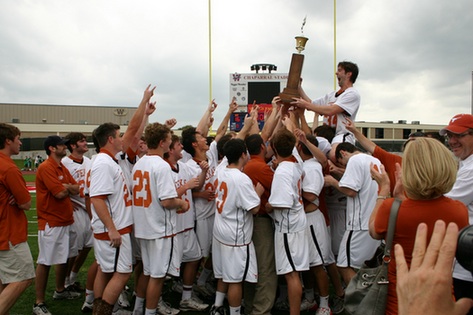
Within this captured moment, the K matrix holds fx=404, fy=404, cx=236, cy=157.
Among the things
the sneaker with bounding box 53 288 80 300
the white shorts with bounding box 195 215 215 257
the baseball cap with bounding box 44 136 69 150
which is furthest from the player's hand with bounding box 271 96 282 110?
the sneaker with bounding box 53 288 80 300

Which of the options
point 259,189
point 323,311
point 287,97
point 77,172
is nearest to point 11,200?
point 77,172

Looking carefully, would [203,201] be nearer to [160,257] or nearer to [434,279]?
[160,257]

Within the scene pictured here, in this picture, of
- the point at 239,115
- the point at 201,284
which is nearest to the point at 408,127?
the point at 239,115

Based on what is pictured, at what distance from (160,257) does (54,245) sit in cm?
188

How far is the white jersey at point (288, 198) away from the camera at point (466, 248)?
3697 millimetres

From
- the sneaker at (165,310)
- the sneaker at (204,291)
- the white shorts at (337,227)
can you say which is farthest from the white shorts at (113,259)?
the white shorts at (337,227)

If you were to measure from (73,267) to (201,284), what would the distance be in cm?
221

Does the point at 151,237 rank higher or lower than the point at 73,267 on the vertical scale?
higher

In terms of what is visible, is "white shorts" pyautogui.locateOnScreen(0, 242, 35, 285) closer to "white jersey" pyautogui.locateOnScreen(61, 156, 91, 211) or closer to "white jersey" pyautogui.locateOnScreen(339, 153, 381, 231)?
"white jersey" pyautogui.locateOnScreen(61, 156, 91, 211)

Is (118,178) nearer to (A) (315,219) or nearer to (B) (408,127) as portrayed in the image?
(A) (315,219)

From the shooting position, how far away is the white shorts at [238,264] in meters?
5.06

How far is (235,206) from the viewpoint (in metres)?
5.04

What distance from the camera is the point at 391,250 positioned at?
264 cm

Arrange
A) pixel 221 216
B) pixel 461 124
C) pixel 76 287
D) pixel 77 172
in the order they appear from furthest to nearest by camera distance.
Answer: pixel 77 172 < pixel 76 287 < pixel 221 216 < pixel 461 124
